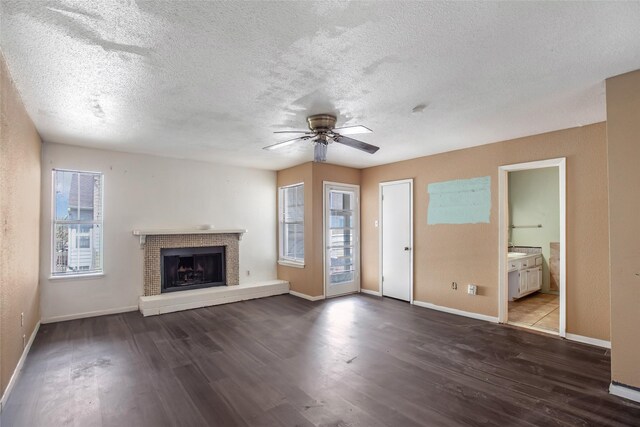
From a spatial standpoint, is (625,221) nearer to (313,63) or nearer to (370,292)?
(313,63)

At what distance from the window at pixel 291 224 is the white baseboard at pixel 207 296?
566 mm

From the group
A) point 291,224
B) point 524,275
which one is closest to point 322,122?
point 291,224

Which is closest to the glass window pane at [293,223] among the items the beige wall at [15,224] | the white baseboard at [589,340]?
the beige wall at [15,224]

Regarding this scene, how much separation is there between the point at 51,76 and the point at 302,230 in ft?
14.2

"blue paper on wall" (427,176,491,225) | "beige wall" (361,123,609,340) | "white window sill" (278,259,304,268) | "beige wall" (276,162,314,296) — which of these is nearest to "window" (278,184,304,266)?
"white window sill" (278,259,304,268)

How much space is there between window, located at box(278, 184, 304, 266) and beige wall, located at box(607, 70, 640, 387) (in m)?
4.40

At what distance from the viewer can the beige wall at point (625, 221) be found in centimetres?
242

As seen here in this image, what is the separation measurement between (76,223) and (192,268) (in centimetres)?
189

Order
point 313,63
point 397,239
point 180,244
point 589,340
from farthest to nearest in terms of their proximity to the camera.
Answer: point 397,239 < point 180,244 < point 589,340 < point 313,63

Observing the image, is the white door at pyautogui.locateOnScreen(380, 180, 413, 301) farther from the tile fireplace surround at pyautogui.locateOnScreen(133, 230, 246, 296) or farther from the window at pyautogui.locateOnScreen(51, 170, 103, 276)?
the window at pyautogui.locateOnScreen(51, 170, 103, 276)

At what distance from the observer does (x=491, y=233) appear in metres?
4.45

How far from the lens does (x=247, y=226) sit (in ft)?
20.7

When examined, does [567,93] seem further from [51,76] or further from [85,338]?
[85,338]

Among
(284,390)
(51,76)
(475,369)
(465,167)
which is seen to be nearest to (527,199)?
(465,167)
